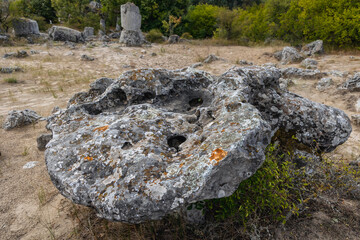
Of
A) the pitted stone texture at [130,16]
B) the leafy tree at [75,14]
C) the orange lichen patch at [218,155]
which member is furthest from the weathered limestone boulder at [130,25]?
the orange lichen patch at [218,155]

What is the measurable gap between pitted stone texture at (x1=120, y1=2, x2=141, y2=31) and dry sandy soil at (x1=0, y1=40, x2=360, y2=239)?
3.50 meters

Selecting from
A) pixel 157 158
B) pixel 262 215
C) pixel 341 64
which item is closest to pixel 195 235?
pixel 262 215

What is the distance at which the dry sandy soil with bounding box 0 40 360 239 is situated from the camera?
2.39m

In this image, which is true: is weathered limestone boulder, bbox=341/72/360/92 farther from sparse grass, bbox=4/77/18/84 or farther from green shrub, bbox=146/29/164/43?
green shrub, bbox=146/29/164/43

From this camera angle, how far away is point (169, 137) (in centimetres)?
219

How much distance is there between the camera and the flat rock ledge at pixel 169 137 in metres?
1.58

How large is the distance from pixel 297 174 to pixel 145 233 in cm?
171

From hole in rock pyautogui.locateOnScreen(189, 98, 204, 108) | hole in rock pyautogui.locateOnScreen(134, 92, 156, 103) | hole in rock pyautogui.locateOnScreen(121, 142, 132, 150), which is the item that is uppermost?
hole in rock pyautogui.locateOnScreen(134, 92, 156, 103)

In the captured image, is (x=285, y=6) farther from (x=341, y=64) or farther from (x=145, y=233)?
(x=145, y=233)

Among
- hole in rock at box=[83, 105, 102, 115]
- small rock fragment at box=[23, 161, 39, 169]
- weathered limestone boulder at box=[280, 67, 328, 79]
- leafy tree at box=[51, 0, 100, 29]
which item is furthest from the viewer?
leafy tree at box=[51, 0, 100, 29]

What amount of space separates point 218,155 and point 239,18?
21.1 meters

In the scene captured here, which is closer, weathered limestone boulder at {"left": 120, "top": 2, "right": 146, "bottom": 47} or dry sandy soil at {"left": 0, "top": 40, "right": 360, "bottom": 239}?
dry sandy soil at {"left": 0, "top": 40, "right": 360, "bottom": 239}

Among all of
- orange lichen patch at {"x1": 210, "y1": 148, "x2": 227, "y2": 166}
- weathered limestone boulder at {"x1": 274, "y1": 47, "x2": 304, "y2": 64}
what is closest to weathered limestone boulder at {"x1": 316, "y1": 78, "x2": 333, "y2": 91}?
weathered limestone boulder at {"x1": 274, "y1": 47, "x2": 304, "y2": 64}

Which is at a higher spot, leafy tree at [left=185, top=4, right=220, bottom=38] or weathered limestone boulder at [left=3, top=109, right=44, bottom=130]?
leafy tree at [left=185, top=4, right=220, bottom=38]
